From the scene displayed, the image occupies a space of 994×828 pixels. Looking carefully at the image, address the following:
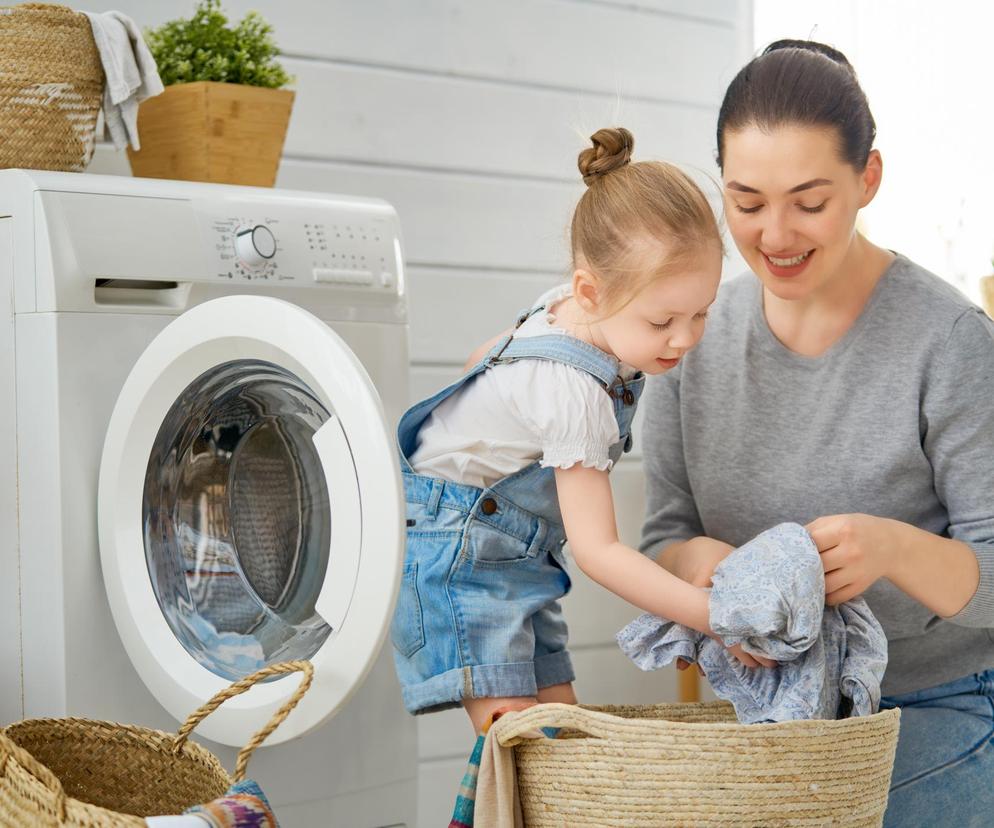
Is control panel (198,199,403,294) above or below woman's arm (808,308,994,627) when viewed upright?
above

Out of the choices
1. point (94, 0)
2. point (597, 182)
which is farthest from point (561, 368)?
point (94, 0)

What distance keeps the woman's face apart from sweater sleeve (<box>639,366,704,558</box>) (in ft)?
0.84

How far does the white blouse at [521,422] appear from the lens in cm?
129

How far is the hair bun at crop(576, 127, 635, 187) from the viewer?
1.38 m

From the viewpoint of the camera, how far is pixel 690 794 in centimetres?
113

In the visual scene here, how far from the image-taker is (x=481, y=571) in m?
1.35

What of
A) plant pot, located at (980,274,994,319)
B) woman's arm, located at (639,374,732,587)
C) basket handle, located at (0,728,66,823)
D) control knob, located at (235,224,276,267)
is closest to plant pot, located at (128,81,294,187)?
control knob, located at (235,224,276,267)

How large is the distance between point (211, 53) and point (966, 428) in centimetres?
117

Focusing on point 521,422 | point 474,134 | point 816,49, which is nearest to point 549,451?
point 521,422

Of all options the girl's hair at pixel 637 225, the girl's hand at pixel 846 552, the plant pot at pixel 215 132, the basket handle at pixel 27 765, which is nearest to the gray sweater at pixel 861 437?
the girl's hand at pixel 846 552

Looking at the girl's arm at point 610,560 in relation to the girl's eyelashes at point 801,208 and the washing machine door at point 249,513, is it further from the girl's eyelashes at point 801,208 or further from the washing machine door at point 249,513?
the girl's eyelashes at point 801,208

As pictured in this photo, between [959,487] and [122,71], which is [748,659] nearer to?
[959,487]

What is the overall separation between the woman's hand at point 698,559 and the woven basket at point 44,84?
36.9 inches

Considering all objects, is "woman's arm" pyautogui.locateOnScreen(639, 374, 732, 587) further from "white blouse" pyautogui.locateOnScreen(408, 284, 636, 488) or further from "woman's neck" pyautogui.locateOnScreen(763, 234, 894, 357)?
"white blouse" pyautogui.locateOnScreen(408, 284, 636, 488)
